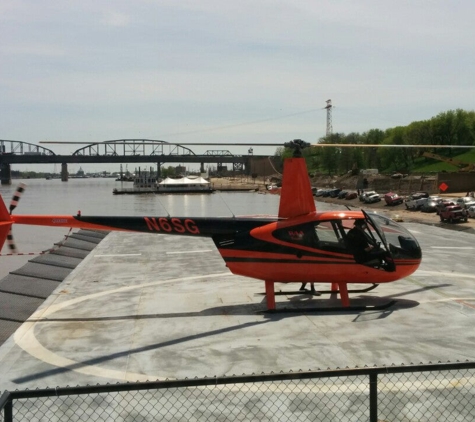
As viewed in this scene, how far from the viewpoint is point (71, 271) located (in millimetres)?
21625

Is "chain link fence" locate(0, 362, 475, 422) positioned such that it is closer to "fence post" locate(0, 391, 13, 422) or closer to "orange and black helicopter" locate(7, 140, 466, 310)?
"fence post" locate(0, 391, 13, 422)

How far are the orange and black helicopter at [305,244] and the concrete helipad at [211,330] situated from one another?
1005 millimetres

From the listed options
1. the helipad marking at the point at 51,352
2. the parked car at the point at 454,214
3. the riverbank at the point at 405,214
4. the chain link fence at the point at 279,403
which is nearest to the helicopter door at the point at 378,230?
the chain link fence at the point at 279,403

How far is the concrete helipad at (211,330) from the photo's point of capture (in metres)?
10.2

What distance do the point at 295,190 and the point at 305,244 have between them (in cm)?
149

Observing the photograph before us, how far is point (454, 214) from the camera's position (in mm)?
43906

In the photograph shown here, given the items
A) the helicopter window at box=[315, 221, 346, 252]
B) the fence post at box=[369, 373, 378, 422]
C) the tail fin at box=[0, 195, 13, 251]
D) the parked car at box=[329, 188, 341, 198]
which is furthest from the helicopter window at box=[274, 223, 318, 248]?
the parked car at box=[329, 188, 341, 198]

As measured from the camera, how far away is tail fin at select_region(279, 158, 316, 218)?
14.4 meters

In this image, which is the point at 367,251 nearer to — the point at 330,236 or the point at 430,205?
the point at 330,236

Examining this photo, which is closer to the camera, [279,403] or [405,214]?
[279,403]

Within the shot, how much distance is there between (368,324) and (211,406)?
5676 millimetres

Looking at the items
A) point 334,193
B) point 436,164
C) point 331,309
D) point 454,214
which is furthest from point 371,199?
point 331,309

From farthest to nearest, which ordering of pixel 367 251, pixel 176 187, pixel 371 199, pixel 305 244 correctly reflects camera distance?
pixel 176 187 < pixel 371 199 < pixel 305 244 < pixel 367 251

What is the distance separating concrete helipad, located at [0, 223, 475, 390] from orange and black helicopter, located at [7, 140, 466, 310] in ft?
3.30
